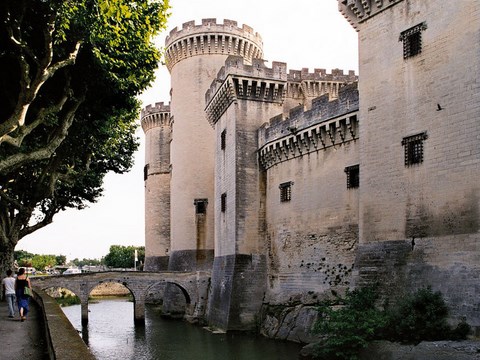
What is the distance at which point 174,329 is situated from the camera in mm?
29812

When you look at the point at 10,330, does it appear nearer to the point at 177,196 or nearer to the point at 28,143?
the point at 28,143

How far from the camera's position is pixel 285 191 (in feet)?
83.1

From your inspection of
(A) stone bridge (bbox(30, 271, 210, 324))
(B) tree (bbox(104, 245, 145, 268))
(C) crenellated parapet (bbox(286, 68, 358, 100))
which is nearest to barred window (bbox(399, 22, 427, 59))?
(C) crenellated parapet (bbox(286, 68, 358, 100))

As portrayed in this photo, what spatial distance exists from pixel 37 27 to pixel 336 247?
45.7 feet

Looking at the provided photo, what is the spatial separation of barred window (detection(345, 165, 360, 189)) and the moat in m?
6.78

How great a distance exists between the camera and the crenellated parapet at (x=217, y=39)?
34.7 metres

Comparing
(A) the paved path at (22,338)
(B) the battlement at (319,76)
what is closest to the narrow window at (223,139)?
(B) the battlement at (319,76)

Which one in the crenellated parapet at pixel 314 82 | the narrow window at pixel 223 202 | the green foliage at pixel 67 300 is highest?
the crenellated parapet at pixel 314 82

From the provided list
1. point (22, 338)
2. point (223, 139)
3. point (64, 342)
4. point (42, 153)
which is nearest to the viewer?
point (64, 342)

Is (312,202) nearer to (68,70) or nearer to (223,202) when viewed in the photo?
(223,202)

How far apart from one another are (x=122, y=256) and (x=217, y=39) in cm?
7165

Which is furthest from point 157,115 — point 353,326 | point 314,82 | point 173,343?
point 353,326

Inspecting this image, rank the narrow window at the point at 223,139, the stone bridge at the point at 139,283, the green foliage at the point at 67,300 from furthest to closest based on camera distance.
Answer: the green foliage at the point at 67,300 → the stone bridge at the point at 139,283 → the narrow window at the point at 223,139

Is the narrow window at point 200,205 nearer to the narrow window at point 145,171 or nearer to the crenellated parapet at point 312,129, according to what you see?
the crenellated parapet at point 312,129
